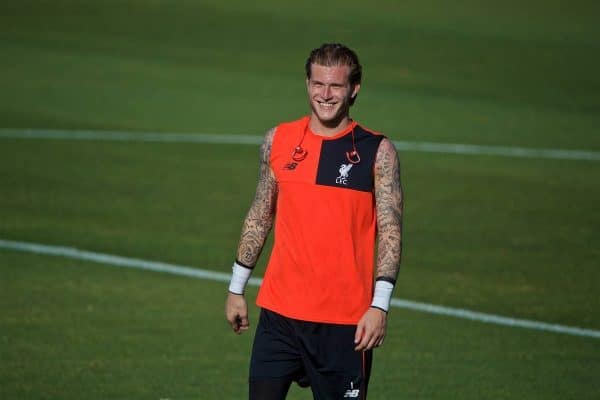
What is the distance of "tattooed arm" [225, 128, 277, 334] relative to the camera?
7680 mm

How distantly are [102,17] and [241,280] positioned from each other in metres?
27.8

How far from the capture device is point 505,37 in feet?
117

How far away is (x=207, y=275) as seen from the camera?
14219 mm

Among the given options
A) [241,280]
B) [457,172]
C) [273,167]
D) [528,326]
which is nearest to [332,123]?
[273,167]

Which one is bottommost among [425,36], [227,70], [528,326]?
[528,326]

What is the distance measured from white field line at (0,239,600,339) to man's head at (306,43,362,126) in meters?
5.84

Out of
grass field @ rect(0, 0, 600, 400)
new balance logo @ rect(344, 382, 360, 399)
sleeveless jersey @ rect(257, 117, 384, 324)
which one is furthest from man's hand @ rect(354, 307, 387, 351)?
grass field @ rect(0, 0, 600, 400)

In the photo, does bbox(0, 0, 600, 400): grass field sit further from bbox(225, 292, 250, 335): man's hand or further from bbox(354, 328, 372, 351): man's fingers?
bbox(354, 328, 372, 351): man's fingers

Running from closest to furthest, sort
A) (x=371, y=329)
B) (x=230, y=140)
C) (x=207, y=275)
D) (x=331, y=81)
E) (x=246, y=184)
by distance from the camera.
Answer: (x=371, y=329)
(x=331, y=81)
(x=207, y=275)
(x=246, y=184)
(x=230, y=140)

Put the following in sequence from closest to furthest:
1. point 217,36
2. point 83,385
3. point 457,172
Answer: point 83,385, point 457,172, point 217,36

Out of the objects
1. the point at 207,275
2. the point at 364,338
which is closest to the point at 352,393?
the point at 364,338

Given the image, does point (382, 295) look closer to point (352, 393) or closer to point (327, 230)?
point (327, 230)

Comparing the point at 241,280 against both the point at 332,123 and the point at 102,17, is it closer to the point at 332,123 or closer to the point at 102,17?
the point at 332,123

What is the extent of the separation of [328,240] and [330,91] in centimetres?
77
